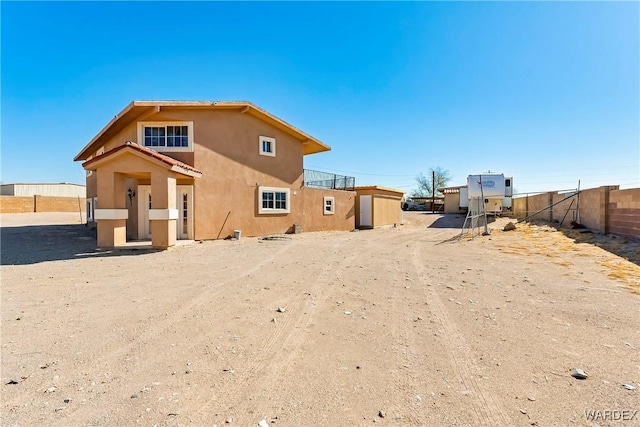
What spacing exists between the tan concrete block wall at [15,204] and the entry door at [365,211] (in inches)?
1407

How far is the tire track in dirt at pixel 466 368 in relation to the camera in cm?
252

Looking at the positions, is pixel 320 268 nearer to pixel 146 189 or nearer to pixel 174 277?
pixel 174 277

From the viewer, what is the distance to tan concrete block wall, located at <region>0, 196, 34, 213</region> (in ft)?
106

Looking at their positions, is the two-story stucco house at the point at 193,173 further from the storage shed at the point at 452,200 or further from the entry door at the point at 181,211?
the storage shed at the point at 452,200

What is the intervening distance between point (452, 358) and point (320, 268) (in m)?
4.88

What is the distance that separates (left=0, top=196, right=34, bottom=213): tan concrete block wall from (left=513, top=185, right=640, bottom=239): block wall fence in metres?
47.0

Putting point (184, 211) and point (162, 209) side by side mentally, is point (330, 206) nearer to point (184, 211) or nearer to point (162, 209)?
point (184, 211)

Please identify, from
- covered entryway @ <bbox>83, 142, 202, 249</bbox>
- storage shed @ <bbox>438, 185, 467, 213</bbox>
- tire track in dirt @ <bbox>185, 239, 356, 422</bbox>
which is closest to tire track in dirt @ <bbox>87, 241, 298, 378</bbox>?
tire track in dirt @ <bbox>185, 239, 356, 422</bbox>

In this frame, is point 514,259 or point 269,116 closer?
point 514,259

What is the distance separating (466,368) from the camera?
325 centimetres

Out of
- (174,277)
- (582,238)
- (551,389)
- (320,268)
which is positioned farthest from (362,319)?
(582,238)

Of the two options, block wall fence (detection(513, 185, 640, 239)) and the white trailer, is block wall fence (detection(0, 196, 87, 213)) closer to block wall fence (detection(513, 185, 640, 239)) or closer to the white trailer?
the white trailer

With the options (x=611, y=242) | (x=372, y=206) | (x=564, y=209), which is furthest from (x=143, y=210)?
(x=564, y=209)

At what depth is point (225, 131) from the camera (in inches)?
567
